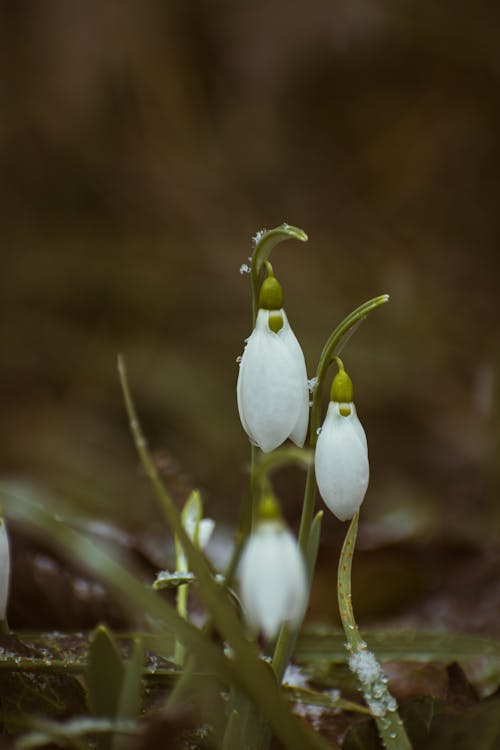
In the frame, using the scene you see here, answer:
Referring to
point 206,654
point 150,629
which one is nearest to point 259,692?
point 206,654

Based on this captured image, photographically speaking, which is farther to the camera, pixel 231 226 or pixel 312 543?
pixel 231 226

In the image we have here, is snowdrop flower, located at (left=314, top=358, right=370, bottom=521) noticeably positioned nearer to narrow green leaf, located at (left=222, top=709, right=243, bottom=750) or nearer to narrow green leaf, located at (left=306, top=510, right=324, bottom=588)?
narrow green leaf, located at (left=306, top=510, right=324, bottom=588)

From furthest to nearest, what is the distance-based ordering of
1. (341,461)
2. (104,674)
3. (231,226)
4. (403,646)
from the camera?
(231,226)
(403,646)
(341,461)
(104,674)

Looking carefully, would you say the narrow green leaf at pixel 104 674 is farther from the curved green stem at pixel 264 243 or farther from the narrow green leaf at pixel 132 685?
the curved green stem at pixel 264 243

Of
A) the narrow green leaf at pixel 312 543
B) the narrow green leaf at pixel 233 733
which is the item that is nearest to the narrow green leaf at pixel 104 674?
the narrow green leaf at pixel 233 733

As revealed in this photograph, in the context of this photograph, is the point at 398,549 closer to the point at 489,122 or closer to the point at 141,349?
the point at 141,349

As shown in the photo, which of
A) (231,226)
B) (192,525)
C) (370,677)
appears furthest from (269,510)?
(231,226)

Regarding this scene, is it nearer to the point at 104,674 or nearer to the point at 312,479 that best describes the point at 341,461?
the point at 312,479
